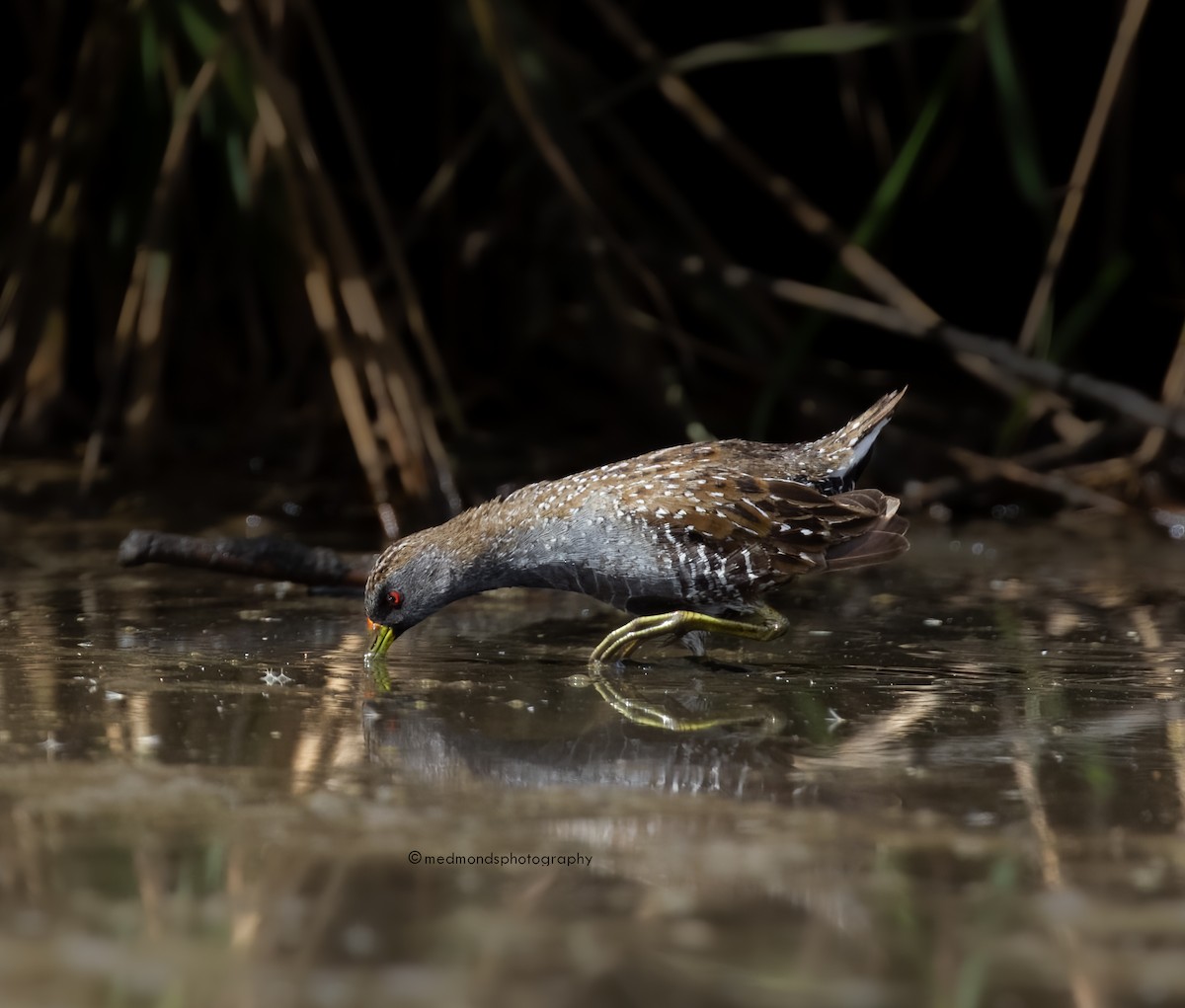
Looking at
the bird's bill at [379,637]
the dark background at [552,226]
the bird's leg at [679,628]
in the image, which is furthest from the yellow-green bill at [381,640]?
the dark background at [552,226]

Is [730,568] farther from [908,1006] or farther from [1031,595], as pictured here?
[908,1006]

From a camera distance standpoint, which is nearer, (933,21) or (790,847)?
(790,847)

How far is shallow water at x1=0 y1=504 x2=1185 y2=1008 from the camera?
2154 millimetres

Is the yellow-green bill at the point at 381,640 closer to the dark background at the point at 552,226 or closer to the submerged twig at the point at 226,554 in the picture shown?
the submerged twig at the point at 226,554

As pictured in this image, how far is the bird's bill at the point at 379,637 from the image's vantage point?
399cm

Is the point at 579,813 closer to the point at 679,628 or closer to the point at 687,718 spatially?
the point at 687,718

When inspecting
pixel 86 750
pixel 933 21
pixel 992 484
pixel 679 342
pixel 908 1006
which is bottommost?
pixel 908 1006

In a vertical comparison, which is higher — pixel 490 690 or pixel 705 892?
pixel 490 690

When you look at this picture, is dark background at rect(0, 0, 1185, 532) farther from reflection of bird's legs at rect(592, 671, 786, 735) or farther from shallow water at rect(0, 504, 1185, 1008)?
reflection of bird's legs at rect(592, 671, 786, 735)

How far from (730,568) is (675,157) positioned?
4.21m

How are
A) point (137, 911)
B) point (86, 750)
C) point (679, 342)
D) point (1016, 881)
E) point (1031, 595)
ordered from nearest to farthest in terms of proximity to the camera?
point (137, 911) < point (1016, 881) < point (86, 750) < point (1031, 595) < point (679, 342)

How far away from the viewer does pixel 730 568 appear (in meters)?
4.02

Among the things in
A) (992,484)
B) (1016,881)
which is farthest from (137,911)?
(992,484)

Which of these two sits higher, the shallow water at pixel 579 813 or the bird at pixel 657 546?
the bird at pixel 657 546
